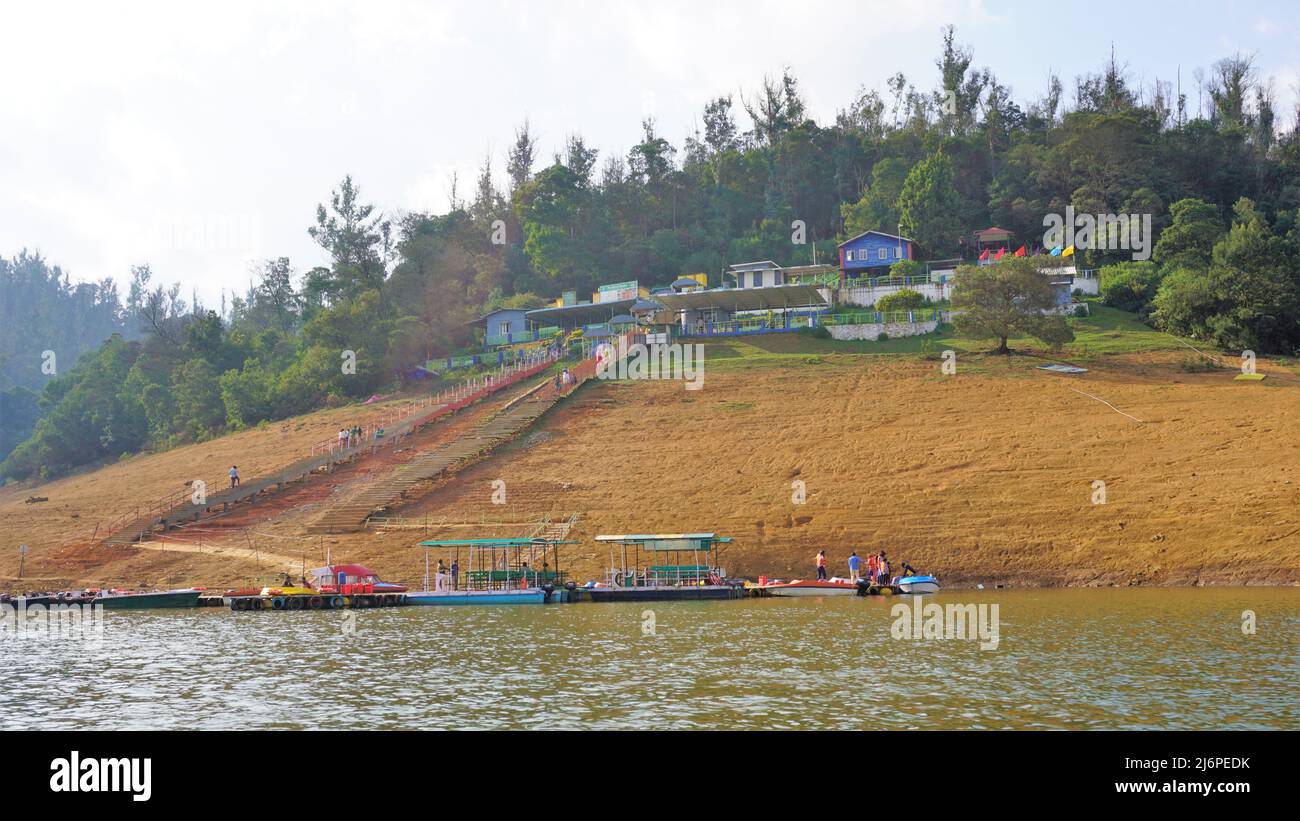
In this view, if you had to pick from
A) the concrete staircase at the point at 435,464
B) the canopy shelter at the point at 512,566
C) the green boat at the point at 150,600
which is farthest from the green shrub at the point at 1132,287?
the green boat at the point at 150,600

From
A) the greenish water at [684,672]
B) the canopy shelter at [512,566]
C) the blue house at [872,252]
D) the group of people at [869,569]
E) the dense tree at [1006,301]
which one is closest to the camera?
the greenish water at [684,672]

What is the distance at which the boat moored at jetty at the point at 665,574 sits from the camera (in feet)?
129

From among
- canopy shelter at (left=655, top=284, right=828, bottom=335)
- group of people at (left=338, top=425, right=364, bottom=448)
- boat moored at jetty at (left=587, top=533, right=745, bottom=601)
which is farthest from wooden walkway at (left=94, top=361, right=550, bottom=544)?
canopy shelter at (left=655, top=284, right=828, bottom=335)

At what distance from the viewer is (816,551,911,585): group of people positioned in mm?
39125

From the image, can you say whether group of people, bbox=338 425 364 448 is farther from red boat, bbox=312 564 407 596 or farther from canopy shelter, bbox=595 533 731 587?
→ canopy shelter, bbox=595 533 731 587

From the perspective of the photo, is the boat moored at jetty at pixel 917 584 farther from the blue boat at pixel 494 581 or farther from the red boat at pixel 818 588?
the blue boat at pixel 494 581

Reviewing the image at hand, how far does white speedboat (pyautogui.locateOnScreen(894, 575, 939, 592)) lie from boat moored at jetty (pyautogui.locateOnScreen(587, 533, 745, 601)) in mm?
5304

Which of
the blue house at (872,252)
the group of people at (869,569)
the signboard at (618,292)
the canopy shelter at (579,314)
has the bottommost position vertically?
the group of people at (869,569)

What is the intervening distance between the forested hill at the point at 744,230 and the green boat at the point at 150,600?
3680 cm

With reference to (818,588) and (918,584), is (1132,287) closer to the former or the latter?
(918,584)
